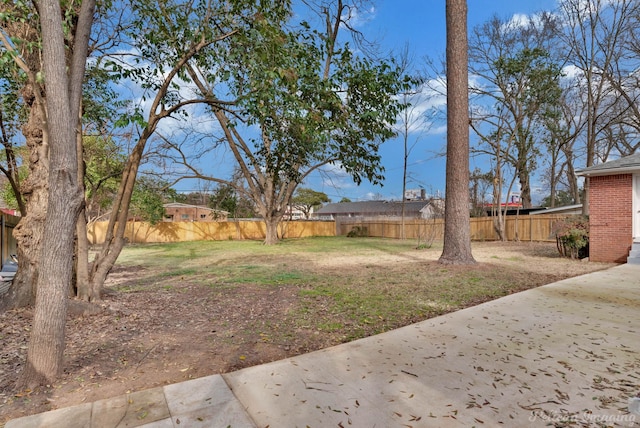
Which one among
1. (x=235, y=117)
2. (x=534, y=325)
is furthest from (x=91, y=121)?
(x=534, y=325)

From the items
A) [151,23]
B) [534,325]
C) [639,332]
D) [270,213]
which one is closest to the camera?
[639,332]

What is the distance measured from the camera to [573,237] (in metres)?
10.1

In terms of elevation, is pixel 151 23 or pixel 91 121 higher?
pixel 151 23

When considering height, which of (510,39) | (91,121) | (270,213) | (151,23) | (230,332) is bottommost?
(230,332)

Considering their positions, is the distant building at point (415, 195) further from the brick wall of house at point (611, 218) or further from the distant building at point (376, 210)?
the brick wall of house at point (611, 218)

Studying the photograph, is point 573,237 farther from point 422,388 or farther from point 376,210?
point 376,210

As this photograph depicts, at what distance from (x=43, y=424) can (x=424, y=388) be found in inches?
93.8

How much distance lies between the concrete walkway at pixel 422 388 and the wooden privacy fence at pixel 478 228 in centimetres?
1112

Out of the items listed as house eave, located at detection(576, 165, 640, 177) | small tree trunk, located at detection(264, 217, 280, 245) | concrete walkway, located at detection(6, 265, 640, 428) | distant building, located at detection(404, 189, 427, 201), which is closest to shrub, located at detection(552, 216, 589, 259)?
house eave, located at detection(576, 165, 640, 177)

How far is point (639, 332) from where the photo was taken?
3.59 metres

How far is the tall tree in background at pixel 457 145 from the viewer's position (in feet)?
28.2

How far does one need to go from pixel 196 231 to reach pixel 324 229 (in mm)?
11201

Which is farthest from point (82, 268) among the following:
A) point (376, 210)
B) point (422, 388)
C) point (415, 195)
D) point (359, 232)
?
point (415, 195)

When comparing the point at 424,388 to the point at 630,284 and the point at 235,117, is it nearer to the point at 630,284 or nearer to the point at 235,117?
the point at 235,117
